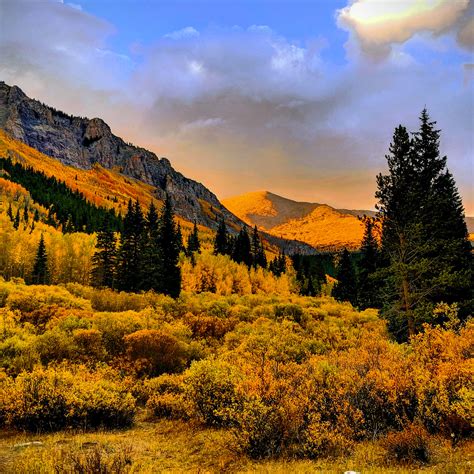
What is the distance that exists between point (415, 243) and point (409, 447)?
1721 centimetres

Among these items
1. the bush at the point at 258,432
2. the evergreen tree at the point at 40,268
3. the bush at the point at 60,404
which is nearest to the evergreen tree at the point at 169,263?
the evergreen tree at the point at 40,268

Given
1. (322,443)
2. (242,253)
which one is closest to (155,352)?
(322,443)

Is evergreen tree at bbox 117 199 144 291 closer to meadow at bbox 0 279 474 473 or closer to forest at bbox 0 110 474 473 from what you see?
forest at bbox 0 110 474 473

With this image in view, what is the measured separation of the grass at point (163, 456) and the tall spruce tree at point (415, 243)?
1486cm

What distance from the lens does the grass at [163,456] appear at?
25.5 feet

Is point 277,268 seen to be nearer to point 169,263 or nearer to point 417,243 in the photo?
point 169,263

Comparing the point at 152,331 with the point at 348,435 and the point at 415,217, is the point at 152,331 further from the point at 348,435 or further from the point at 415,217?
the point at 415,217

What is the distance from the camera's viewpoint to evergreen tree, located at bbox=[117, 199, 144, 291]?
56156mm

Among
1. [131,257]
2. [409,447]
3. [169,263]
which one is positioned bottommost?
[409,447]

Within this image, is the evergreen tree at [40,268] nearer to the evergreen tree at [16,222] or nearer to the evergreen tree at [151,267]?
the evergreen tree at [151,267]

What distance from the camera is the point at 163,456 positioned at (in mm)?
9859

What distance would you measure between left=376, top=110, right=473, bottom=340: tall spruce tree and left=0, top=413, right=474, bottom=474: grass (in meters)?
14.9

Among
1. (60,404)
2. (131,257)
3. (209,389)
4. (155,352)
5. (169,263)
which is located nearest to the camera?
(60,404)

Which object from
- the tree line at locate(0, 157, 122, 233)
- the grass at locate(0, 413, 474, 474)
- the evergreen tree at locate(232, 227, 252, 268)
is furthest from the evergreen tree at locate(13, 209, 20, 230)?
the grass at locate(0, 413, 474, 474)
